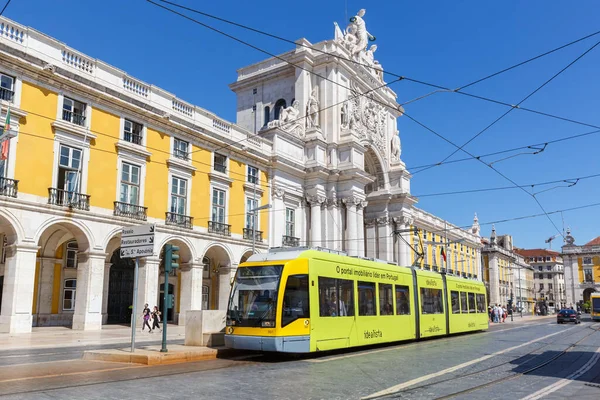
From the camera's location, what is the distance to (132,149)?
27.3m

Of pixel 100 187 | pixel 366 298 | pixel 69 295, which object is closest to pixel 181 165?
pixel 100 187

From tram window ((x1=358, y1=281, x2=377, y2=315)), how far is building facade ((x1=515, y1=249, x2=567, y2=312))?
127717 millimetres

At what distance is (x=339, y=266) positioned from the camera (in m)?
16.1

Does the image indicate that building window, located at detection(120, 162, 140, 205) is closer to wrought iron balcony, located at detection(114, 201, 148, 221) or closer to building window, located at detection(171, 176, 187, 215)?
wrought iron balcony, located at detection(114, 201, 148, 221)

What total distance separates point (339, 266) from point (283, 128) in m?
25.0

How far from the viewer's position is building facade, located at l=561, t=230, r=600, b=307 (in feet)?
315

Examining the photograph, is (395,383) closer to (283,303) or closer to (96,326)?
(283,303)

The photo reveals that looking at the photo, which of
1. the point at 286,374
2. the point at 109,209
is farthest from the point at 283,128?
the point at 286,374

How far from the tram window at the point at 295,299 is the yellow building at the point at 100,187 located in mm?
11644

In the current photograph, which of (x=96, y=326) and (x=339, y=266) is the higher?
(x=339, y=266)

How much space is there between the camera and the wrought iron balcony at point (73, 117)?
24312 millimetres

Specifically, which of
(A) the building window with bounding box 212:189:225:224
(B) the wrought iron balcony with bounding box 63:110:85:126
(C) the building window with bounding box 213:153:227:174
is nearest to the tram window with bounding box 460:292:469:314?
(A) the building window with bounding box 212:189:225:224

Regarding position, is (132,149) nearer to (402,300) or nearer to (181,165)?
(181,165)

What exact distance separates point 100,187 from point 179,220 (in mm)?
5450
